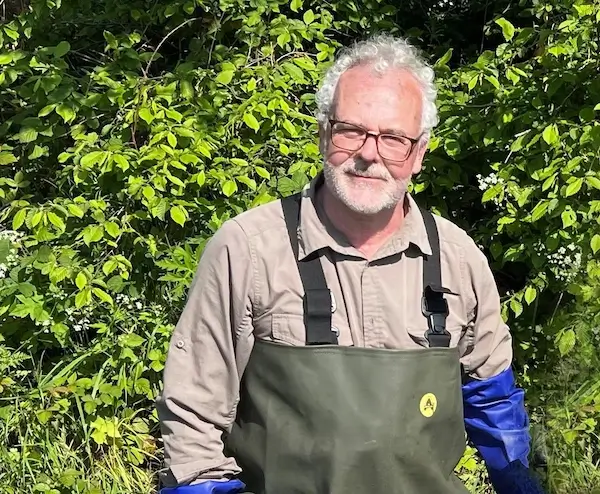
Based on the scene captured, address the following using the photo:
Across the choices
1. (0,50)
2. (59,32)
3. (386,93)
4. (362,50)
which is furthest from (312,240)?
(59,32)

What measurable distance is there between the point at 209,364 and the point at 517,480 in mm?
903

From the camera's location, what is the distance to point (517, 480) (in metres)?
2.15

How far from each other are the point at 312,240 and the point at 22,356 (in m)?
2.06

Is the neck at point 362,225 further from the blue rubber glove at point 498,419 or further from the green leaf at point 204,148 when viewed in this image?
the green leaf at point 204,148

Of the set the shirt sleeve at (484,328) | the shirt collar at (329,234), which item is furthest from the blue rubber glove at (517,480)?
the shirt collar at (329,234)

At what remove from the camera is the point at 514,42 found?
11.9 feet

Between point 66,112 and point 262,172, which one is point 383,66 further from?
point 66,112

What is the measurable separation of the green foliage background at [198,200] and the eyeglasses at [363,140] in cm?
135

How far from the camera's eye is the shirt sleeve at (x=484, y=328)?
6.94 ft

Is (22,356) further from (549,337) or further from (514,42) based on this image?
(514,42)

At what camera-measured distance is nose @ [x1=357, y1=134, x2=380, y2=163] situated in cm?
201

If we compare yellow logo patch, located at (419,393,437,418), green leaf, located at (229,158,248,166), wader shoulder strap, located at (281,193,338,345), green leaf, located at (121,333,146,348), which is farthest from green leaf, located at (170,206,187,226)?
yellow logo patch, located at (419,393,437,418)

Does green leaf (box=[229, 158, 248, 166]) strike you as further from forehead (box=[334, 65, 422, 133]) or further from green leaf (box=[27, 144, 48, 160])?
forehead (box=[334, 65, 422, 133])

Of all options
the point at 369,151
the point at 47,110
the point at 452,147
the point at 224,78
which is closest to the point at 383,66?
the point at 369,151
